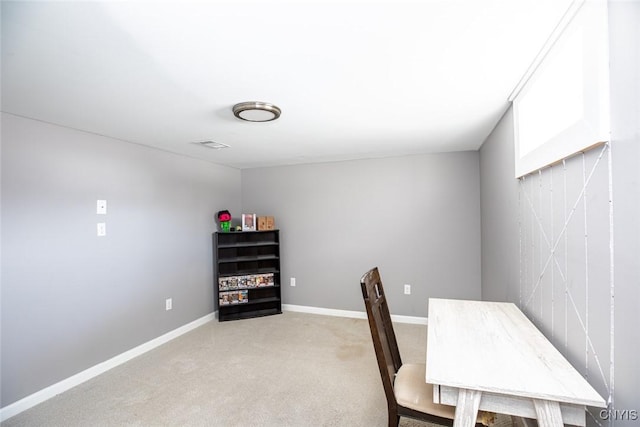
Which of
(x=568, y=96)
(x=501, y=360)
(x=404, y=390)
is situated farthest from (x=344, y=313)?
(x=568, y=96)

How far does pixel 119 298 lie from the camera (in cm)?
274

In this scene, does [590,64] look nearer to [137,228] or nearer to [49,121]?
[49,121]

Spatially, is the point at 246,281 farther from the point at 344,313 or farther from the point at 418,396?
the point at 418,396

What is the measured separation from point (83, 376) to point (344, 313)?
2782mm

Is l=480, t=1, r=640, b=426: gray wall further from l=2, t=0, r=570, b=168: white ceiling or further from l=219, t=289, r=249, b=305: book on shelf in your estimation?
l=219, t=289, r=249, b=305: book on shelf

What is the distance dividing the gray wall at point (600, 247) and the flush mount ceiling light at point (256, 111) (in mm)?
1607

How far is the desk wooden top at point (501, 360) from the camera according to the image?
93cm

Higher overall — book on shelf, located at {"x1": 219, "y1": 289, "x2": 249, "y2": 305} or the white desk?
the white desk

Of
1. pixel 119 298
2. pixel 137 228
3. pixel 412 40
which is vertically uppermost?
pixel 412 40


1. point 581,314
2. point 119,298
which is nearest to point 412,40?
point 581,314

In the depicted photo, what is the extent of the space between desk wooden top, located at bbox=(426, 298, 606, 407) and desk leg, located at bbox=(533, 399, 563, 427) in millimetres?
54

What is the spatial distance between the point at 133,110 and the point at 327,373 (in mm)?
2578

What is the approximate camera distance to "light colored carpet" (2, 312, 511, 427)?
6.36ft

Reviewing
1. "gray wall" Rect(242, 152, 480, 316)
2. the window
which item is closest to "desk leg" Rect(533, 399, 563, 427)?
the window
